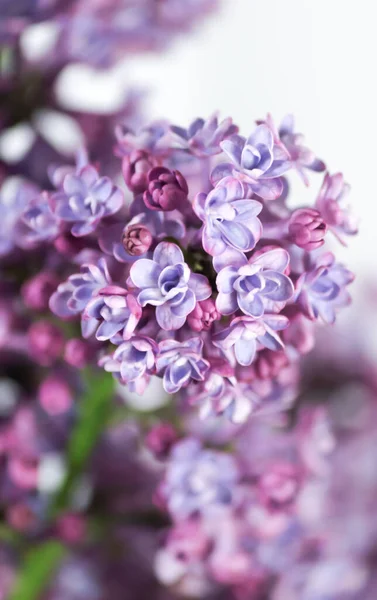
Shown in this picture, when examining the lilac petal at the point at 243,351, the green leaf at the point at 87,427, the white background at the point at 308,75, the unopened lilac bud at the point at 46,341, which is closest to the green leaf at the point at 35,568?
the green leaf at the point at 87,427

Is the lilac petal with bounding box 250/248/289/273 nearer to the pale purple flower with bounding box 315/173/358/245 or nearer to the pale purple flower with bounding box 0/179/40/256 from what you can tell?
the pale purple flower with bounding box 315/173/358/245

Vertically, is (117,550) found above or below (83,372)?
below

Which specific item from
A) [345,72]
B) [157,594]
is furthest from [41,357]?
[345,72]

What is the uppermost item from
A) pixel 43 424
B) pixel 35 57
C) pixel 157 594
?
pixel 35 57

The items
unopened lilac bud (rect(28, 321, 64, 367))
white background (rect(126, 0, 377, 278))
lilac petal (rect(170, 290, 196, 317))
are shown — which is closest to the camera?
lilac petal (rect(170, 290, 196, 317))

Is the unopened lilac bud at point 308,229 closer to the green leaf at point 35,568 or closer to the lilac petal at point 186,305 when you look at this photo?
the lilac petal at point 186,305

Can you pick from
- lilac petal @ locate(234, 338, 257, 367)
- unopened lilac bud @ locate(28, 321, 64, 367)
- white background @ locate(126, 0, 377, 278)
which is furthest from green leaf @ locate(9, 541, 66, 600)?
white background @ locate(126, 0, 377, 278)

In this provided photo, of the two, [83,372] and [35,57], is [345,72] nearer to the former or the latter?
[35,57]
